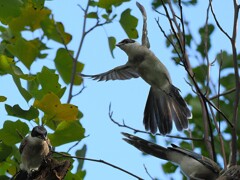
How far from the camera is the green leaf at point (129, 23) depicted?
4535mm

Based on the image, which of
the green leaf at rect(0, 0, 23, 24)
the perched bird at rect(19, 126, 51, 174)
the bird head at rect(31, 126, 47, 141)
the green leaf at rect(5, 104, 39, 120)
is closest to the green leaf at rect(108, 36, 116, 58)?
the perched bird at rect(19, 126, 51, 174)

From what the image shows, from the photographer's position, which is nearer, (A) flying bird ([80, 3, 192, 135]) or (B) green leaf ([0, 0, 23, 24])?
(B) green leaf ([0, 0, 23, 24])

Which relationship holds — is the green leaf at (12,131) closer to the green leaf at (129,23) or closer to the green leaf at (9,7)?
the green leaf at (9,7)

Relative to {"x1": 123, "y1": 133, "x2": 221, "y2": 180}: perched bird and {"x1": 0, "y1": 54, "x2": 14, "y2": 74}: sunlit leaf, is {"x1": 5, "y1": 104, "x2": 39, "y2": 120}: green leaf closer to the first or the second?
{"x1": 0, "y1": 54, "x2": 14, "y2": 74}: sunlit leaf

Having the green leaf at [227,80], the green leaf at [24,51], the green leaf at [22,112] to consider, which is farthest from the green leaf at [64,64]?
A: the green leaf at [227,80]

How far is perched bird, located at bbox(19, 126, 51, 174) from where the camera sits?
4.02 meters

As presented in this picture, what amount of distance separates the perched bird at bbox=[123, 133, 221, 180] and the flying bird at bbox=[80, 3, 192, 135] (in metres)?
0.82

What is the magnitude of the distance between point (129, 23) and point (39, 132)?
3.96 feet

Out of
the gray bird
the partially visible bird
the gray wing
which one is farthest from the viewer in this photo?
the gray wing

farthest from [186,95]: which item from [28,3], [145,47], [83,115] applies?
[28,3]

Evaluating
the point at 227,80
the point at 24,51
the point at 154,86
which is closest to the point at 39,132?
the point at 24,51

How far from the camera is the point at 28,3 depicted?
14.0ft

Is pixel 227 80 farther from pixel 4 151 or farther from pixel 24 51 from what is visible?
pixel 4 151

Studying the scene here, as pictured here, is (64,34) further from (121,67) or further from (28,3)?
(121,67)
